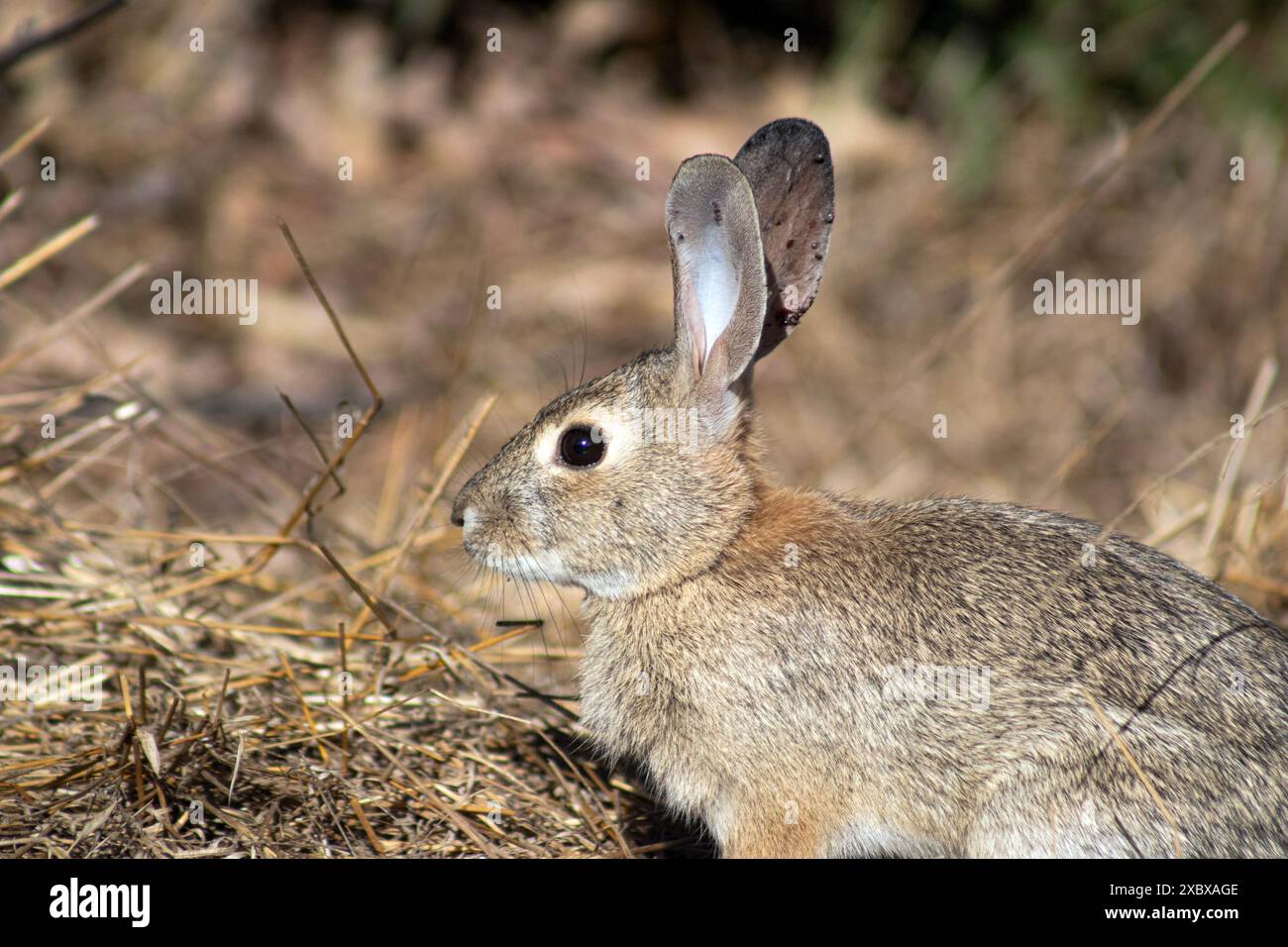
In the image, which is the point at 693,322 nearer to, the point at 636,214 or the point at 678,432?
the point at 678,432

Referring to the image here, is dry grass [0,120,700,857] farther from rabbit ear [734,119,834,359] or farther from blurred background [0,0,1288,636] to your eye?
rabbit ear [734,119,834,359]

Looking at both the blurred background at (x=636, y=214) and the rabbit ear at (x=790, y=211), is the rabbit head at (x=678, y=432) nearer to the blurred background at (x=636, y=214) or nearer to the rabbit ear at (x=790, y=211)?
the rabbit ear at (x=790, y=211)

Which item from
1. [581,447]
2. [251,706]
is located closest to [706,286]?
[581,447]

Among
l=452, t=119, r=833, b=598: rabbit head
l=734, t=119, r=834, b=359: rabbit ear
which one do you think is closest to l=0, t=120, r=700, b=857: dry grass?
l=452, t=119, r=833, b=598: rabbit head

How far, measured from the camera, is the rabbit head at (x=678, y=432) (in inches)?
146

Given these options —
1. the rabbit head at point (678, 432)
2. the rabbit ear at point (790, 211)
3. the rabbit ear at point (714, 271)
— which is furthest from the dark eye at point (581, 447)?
the rabbit ear at point (790, 211)

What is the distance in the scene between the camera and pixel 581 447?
3820 mm

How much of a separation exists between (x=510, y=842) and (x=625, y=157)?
6039 millimetres

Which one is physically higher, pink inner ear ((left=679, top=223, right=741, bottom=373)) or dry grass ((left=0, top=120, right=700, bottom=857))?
pink inner ear ((left=679, top=223, right=741, bottom=373))

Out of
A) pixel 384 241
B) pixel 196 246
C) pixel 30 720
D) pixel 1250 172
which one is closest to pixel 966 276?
pixel 1250 172

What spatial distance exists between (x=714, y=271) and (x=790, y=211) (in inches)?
12.8

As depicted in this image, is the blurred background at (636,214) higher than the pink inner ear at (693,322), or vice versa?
the blurred background at (636,214)

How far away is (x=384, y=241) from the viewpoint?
328 inches

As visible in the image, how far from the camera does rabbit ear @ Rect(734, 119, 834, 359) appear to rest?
3781 millimetres
